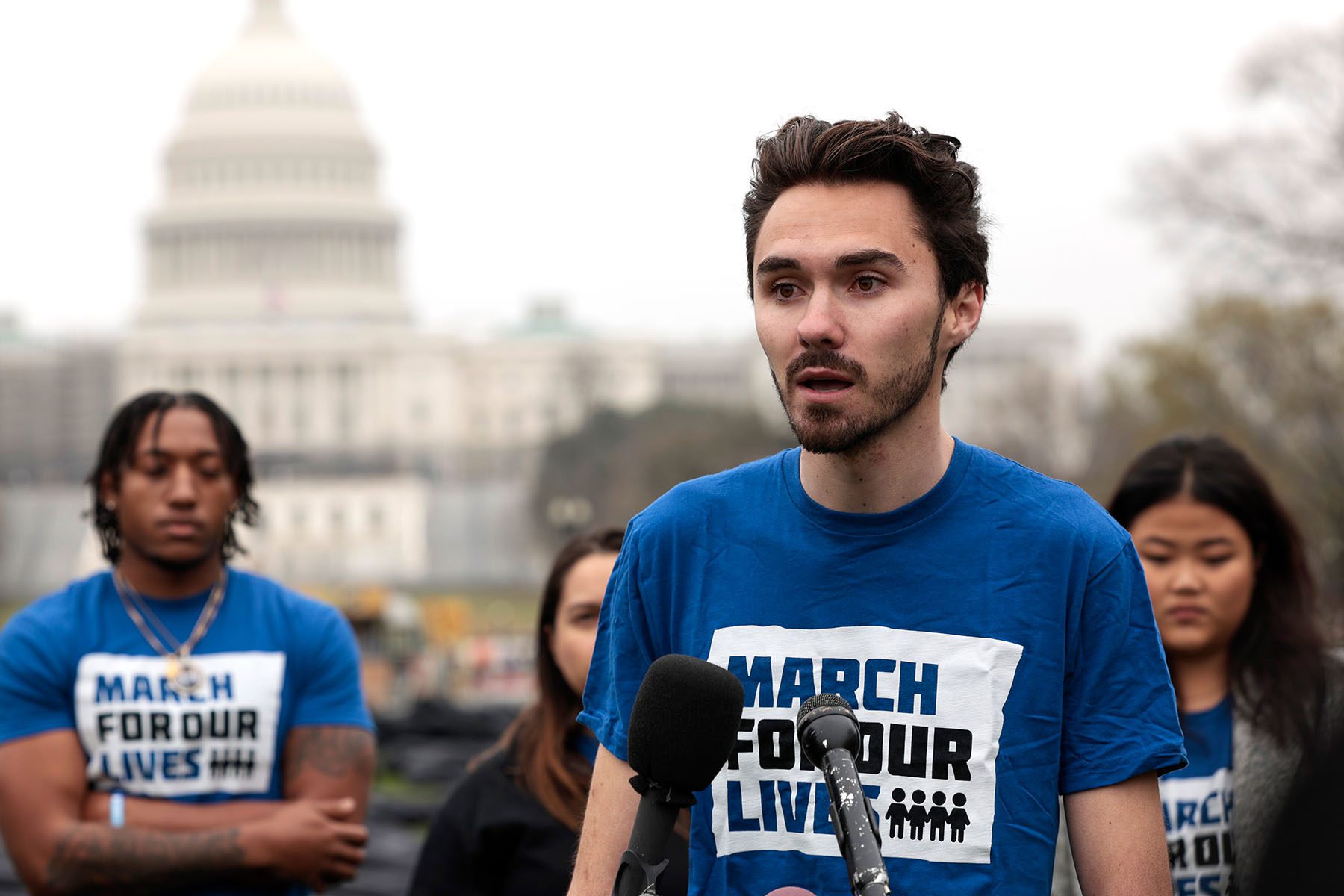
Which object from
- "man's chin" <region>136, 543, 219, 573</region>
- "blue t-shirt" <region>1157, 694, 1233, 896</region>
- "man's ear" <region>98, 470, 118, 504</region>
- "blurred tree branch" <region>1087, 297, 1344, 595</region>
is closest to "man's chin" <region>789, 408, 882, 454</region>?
"blue t-shirt" <region>1157, 694, 1233, 896</region>

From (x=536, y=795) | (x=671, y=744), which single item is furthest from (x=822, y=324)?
(x=536, y=795)

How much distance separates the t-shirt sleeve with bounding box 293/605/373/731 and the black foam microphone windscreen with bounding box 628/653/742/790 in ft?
6.61

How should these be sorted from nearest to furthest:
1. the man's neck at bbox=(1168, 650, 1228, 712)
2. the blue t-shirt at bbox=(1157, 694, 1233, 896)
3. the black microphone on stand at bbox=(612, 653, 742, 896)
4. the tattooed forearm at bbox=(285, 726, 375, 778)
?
the black microphone on stand at bbox=(612, 653, 742, 896) < the blue t-shirt at bbox=(1157, 694, 1233, 896) < the man's neck at bbox=(1168, 650, 1228, 712) < the tattooed forearm at bbox=(285, 726, 375, 778)

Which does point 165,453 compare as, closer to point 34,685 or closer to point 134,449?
point 134,449

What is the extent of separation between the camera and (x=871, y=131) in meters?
2.61

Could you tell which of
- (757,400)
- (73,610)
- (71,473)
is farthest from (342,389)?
(73,610)

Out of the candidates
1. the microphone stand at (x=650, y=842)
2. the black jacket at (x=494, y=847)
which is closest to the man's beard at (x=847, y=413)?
the microphone stand at (x=650, y=842)

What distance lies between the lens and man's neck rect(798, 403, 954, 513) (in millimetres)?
2646

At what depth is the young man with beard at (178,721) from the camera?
161 inches

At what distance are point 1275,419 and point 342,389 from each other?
310 feet

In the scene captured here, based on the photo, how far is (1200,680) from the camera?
4059 millimetres

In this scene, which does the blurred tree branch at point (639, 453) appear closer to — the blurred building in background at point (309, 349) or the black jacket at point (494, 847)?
the blurred building in background at point (309, 349)

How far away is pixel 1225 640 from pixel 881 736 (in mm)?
1712

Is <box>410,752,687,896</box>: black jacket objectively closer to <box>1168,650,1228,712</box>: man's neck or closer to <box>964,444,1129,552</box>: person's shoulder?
<box>1168,650,1228,712</box>: man's neck
